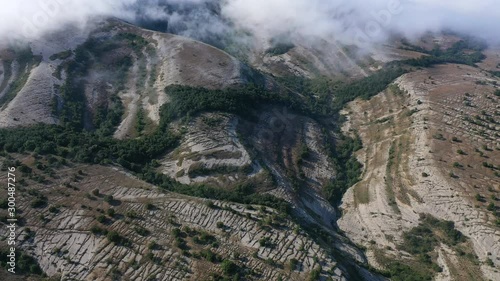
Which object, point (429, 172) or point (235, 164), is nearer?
point (235, 164)

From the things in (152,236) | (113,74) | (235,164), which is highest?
(235,164)

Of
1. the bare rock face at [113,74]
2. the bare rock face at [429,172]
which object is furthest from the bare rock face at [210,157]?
the bare rock face at [429,172]

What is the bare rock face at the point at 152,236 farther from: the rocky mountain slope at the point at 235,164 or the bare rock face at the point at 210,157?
the bare rock face at the point at 210,157

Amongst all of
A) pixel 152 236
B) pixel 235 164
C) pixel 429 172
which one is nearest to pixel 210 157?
pixel 235 164

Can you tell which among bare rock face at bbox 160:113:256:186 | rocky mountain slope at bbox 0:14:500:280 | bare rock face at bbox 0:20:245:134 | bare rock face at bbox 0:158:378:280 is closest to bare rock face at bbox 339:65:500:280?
rocky mountain slope at bbox 0:14:500:280

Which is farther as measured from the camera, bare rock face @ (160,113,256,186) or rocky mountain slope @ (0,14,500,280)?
bare rock face @ (160,113,256,186)

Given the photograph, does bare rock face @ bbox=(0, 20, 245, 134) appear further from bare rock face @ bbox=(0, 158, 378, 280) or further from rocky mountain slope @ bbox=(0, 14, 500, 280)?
bare rock face @ bbox=(0, 158, 378, 280)

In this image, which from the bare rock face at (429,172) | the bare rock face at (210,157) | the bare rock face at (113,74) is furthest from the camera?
the bare rock face at (113,74)

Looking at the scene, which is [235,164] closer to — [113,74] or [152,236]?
[152,236]

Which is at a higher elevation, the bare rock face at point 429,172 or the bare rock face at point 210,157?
the bare rock face at point 429,172

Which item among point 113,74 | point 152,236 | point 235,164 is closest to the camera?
point 152,236
